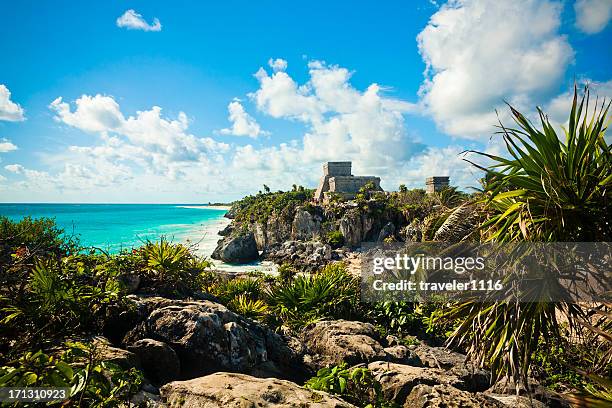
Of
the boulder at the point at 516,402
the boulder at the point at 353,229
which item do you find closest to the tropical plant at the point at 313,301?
the boulder at the point at 516,402

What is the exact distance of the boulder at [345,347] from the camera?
14.4 feet

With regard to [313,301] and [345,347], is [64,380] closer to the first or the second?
[345,347]

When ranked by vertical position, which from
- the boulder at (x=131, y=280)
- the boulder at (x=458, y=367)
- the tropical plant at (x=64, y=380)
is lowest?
the boulder at (x=458, y=367)

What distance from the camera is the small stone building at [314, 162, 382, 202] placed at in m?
45.5

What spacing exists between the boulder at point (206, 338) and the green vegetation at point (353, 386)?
1.05 m

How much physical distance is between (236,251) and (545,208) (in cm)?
2923

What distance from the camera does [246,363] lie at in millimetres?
3678

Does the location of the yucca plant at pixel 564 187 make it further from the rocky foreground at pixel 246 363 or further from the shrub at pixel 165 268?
the shrub at pixel 165 268

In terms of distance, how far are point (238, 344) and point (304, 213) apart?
32032 millimetres

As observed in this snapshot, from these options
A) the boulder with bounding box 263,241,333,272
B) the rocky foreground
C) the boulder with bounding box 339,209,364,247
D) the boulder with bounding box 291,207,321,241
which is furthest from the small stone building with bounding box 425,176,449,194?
the rocky foreground

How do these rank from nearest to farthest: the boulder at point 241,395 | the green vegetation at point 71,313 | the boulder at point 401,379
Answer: the green vegetation at point 71,313 < the boulder at point 241,395 < the boulder at point 401,379

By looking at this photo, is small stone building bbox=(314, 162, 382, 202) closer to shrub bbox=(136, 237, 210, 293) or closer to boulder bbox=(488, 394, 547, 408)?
shrub bbox=(136, 237, 210, 293)

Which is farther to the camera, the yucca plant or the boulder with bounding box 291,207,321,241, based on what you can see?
the boulder with bounding box 291,207,321,241

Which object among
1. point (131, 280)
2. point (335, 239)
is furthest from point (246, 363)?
point (335, 239)
